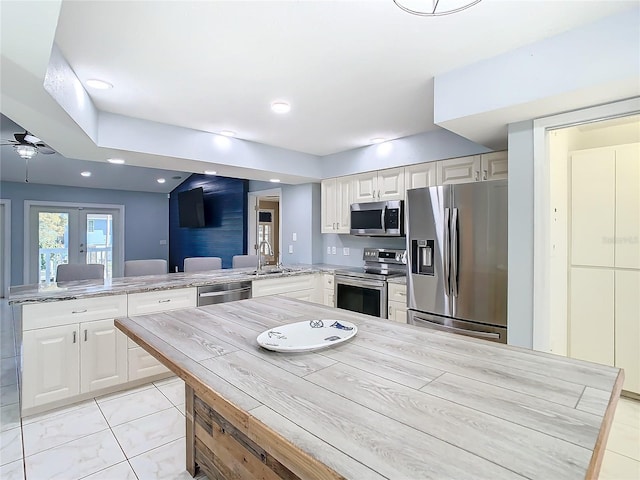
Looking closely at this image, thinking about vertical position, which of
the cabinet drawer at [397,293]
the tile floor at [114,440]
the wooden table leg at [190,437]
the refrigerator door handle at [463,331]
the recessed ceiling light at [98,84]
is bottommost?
the tile floor at [114,440]

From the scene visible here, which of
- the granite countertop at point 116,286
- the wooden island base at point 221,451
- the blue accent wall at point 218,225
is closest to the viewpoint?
the wooden island base at point 221,451

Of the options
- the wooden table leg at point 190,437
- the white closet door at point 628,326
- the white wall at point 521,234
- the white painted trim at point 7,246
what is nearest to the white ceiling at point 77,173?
the white painted trim at point 7,246

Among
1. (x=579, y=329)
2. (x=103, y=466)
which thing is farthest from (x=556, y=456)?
A: (x=579, y=329)

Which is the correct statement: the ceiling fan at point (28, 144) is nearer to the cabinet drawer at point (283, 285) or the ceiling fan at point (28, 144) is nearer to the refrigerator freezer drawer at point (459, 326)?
the cabinet drawer at point (283, 285)

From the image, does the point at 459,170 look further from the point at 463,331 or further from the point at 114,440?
the point at 114,440

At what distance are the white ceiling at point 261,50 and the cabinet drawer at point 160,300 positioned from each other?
136 centimetres

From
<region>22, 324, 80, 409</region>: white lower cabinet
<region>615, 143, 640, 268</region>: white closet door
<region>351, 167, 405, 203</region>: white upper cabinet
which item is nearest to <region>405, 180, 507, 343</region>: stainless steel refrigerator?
<region>351, 167, 405, 203</region>: white upper cabinet

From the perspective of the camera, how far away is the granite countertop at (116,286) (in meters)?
2.48

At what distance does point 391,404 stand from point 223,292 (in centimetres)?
271

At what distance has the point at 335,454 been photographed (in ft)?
2.32

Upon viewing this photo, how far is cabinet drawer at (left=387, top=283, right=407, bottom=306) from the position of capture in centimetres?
347

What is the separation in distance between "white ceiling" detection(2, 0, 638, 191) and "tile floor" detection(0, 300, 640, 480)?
2.05 meters

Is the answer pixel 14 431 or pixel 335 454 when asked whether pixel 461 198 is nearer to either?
pixel 335 454

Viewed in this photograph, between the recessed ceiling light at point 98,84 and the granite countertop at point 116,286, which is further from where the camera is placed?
the granite countertop at point 116,286
